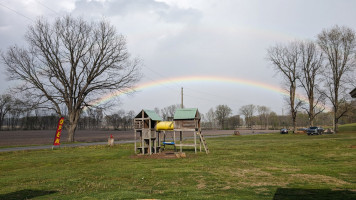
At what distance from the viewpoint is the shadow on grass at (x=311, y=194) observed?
8.12 m

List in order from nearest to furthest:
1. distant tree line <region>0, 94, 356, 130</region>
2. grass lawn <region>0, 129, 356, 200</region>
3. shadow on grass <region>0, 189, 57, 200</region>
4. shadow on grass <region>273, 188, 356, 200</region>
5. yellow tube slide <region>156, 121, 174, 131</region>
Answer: shadow on grass <region>273, 188, 356, 200</region> → grass lawn <region>0, 129, 356, 200</region> → shadow on grass <region>0, 189, 57, 200</region> → yellow tube slide <region>156, 121, 174, 131</region> → distant tree line <region>0, 94, 356, 130</region>

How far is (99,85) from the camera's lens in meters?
41.9

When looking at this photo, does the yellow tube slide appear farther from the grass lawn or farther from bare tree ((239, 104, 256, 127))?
bare tree ((239, 104, 256, 127))

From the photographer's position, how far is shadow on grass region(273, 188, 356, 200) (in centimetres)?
812

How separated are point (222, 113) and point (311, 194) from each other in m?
148

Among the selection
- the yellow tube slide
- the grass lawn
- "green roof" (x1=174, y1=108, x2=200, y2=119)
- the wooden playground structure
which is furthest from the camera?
the yellow tube slide

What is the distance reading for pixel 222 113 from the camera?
155 meters

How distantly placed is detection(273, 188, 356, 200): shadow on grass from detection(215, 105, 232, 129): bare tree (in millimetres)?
147033

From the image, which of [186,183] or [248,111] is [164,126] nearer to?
[186,183]

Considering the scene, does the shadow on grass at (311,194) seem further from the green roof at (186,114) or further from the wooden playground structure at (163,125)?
the green roof at (186,114)

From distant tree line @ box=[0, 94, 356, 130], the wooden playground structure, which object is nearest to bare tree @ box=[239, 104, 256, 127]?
distant tree line @ box=[0, 94, 356, 130]

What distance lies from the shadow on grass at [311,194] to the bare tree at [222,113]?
14703 centimetres

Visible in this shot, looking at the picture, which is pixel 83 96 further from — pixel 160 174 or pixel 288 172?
pixel 288 172

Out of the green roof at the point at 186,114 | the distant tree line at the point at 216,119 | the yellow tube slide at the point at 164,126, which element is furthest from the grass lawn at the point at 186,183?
the distant tree line at the point at 216,119
